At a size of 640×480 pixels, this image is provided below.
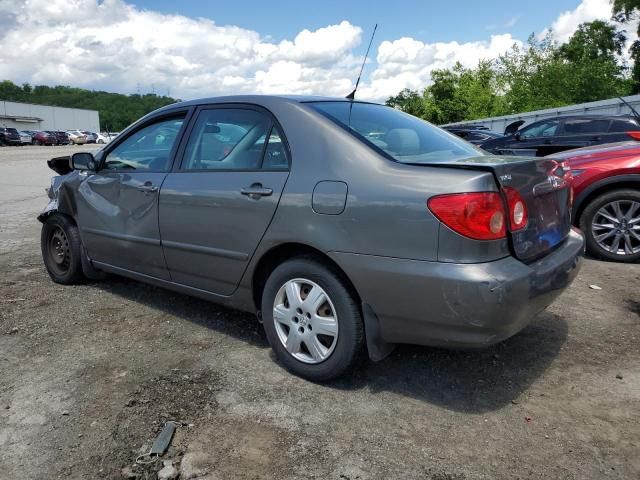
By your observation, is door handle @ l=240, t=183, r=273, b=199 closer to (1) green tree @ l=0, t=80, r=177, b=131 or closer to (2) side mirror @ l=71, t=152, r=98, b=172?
(2) side mirror @ l=71, t=152, r=98, b=172

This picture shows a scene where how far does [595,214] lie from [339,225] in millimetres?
3984

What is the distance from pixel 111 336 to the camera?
3.77 metres

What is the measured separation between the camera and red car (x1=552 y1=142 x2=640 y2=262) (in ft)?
17.9

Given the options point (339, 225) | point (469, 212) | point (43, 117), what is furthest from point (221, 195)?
point (43, 117)

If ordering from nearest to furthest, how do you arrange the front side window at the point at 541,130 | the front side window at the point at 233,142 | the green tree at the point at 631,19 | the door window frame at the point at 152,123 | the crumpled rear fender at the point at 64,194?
the front side window at the point at 233,142, the door window frame at the point at 152,123, the crumpled rear fender at the point at 64,194, the front side window at the point at 541,130, the green tree at the point at 631,19

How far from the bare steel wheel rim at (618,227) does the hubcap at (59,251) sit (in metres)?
5.23

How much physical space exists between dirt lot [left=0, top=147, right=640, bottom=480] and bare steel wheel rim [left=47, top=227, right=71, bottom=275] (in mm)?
705

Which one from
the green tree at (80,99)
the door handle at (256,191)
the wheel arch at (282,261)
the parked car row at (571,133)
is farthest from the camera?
the green tree at (80,99)

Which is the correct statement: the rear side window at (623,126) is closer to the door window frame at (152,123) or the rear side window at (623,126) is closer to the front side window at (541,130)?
the front side window at (541,130)

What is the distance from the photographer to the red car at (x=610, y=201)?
546 cm

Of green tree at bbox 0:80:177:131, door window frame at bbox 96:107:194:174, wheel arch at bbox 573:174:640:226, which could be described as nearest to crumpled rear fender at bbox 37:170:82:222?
door window frame at bbox 96:107:194:174

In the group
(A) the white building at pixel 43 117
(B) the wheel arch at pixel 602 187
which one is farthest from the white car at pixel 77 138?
(B) the wheel arch at pixel 602 187

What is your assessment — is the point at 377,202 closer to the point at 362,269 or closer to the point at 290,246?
the point at 362,269

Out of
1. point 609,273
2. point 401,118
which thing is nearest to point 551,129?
point 609,273
